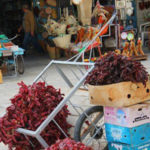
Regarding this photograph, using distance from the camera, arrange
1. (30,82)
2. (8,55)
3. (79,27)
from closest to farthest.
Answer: (30,82) < (8,55) < (79,27)

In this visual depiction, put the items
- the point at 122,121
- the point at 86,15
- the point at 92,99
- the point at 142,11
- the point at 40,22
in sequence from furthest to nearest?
1. the point at 142,11
2. the point at 40,22
3. the point at 86,15
4. the point at 92,99
5. the point at 122,121

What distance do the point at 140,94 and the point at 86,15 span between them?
8.05m

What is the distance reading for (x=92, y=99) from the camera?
3.74 meters

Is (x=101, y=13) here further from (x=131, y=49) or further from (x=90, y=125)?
(x=90, y=125)

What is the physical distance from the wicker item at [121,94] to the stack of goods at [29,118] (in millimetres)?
686

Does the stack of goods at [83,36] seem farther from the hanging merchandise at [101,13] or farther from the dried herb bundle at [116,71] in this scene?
the dried herb bundle at [116,71]

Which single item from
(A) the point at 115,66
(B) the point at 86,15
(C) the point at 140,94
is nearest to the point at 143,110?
(C) the point at 140,94

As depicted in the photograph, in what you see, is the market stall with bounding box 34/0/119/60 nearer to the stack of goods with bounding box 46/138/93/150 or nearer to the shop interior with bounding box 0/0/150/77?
the shop interior with bounding box 0/0/150/77

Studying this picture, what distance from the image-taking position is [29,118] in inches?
152

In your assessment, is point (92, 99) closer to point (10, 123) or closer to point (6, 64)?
point (10, 123)

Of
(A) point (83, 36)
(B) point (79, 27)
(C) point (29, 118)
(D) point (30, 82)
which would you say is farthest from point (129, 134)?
(B) point (79, 27)

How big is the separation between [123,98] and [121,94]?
0.05 m

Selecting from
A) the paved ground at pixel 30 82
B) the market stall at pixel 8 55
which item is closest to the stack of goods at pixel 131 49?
the paved ground at pixel 30 82

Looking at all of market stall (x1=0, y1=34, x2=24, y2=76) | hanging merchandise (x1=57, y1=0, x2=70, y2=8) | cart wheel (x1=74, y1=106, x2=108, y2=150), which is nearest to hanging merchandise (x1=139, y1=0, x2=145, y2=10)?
hanging merchandise (x1=57, y1=0, x2=70, y2=8)
